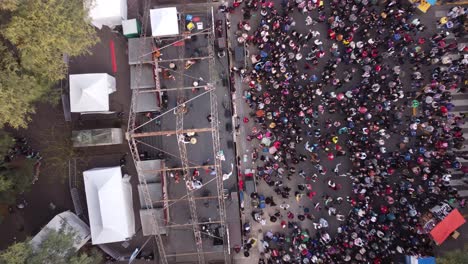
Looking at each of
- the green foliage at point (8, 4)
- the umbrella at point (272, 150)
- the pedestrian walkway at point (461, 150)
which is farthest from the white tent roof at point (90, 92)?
the pedestrian walkway at point (461, 150)

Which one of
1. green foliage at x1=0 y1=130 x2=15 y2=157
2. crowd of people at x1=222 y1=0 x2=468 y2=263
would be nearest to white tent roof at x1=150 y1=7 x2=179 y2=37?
crowd of people at x1=222 y1=0 x2=468 y2=263

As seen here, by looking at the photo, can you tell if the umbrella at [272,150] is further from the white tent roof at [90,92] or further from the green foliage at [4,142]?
the green foliage at [4,142]

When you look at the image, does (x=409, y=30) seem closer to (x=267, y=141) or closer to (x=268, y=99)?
(x=268, y=99)

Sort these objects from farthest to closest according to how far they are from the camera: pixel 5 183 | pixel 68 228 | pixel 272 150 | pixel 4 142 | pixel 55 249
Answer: pixel 272 150
pixel 68 228
pixel 4 142
pixel 5 183
pixel 55 249

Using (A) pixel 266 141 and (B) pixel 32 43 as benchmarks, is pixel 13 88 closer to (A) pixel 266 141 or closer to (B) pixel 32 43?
(B) pixel 32 43

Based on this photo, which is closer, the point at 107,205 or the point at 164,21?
the point at 107,205

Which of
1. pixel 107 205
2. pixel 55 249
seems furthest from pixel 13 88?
pixel 55 249

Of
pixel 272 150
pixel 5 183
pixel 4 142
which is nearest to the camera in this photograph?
pixel 5 183

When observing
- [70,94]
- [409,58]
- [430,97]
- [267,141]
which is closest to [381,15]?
[409,58]
